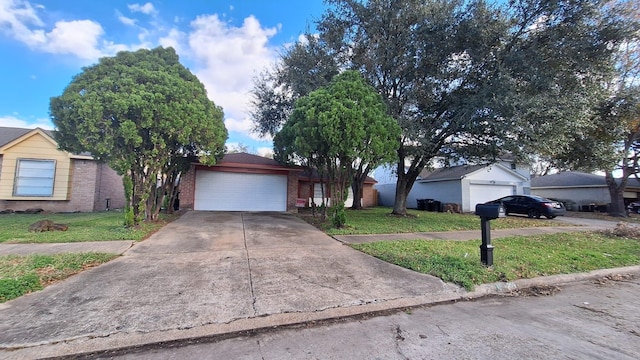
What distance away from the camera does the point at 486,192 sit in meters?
21.0

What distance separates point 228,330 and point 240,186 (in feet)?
39.2

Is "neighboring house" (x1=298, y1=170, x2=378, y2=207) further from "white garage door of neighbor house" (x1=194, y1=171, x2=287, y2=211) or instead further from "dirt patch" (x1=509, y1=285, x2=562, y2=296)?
"dirt patch" (x1=509, y1=285, x2=562, y2=296)

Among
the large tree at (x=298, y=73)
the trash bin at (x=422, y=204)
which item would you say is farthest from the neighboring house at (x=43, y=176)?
the trash bin at (x=422, y=204)

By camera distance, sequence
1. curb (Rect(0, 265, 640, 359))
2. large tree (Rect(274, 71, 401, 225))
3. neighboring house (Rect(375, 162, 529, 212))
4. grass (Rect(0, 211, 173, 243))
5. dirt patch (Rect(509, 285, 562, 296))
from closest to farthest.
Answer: curb (Rect(0, 265, 640, 359))
dirt patch (Rect(509, 285, 562, 296))
grass (Rect(0, 211, 173, 243))
large tree (Rect(274, 71, 401, 225))
neighboring house (Rect(375, 162, 529, 212))

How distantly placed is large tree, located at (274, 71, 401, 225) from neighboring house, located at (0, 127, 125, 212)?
34.3ft

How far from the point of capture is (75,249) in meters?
6.08

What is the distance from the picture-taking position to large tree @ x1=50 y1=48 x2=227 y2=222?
25.3 feet

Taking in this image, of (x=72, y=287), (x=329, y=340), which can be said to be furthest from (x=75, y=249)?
(x=329, y=340)

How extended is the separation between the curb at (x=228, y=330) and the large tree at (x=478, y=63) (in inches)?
264

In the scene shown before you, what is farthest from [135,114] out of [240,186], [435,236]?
[435,236]

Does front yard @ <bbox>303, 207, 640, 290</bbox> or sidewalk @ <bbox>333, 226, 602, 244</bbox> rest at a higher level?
sidewalk @ <bbox>333, 226, 602, 244</bbox>

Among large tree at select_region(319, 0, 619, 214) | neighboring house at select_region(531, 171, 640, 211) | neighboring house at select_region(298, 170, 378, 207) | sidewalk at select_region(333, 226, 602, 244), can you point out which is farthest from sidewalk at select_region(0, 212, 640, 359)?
neighboring house at select_region(531, 171, 640, 211)

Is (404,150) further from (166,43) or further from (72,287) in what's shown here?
(72,287)

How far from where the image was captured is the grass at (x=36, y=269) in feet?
13.0
